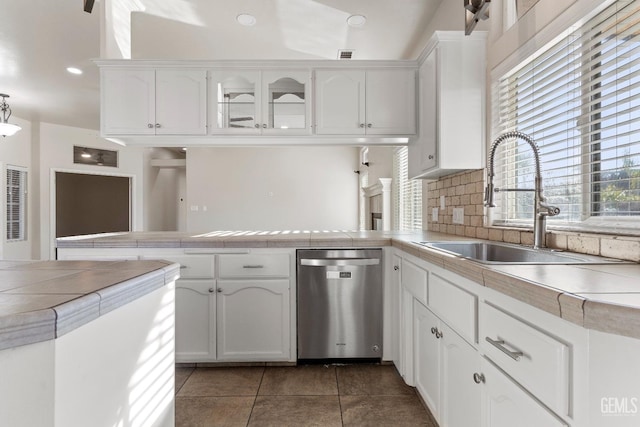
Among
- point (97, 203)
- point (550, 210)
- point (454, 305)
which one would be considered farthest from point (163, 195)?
point (550, 210)

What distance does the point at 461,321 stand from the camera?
1199mm

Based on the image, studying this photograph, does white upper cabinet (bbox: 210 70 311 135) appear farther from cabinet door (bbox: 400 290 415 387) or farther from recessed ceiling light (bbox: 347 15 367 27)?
cabinet door (bbox: 400 290 415 387)

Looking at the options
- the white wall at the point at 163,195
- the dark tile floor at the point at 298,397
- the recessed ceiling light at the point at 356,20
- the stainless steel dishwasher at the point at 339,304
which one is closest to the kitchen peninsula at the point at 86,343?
the dark tile floor at the point at 298,397

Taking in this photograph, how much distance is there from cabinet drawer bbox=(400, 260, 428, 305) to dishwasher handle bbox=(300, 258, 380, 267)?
27 cm

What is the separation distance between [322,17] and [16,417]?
10.1ft

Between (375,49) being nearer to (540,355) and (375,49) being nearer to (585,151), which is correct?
(585,151)

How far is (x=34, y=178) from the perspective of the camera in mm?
5801

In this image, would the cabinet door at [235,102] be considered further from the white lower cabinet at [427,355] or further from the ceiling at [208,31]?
the white lower cabinet at [427,355]

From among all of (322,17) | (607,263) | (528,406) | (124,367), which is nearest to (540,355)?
(528,406)

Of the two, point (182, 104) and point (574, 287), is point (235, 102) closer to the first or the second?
point (182, 104)

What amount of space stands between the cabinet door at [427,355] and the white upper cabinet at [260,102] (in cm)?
154

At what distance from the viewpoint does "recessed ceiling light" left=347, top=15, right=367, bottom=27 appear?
2.80 meters

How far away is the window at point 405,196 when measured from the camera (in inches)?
134

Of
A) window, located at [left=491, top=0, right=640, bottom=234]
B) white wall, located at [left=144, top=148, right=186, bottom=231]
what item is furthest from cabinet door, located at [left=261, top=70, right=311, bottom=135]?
white wall, located at [left=144, top=148, right=186, bottom=231]
